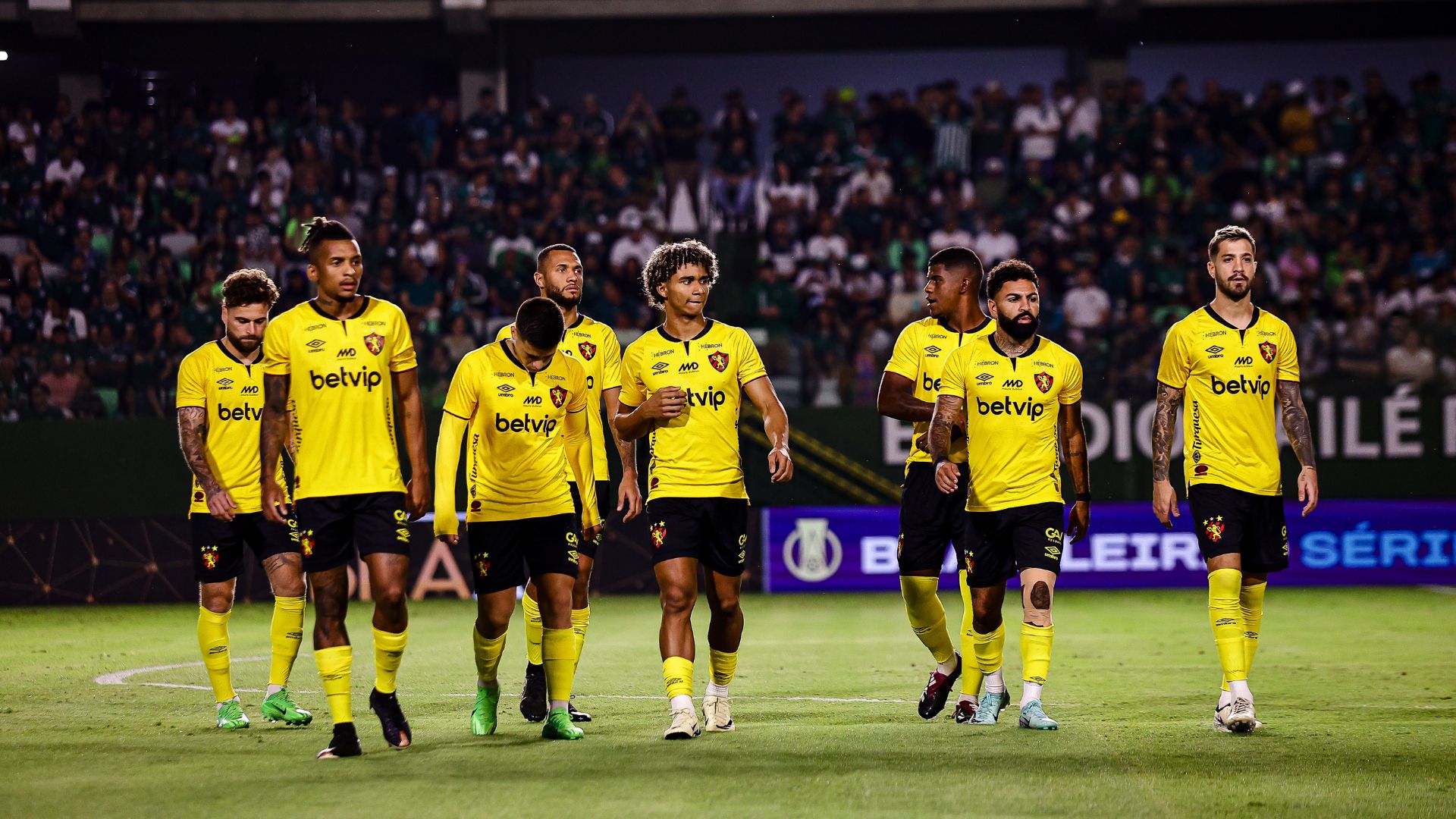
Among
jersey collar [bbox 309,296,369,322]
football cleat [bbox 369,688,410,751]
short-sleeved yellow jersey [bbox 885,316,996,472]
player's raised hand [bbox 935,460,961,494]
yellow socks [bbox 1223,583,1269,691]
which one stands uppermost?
jersey collar [bbox 309,296,369,322]

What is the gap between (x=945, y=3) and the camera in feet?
82.7

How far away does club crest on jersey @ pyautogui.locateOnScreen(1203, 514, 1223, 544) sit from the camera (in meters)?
8.02

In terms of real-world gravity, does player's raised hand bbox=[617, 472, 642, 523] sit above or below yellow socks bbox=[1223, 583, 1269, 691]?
above

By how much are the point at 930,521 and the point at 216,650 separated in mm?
3737

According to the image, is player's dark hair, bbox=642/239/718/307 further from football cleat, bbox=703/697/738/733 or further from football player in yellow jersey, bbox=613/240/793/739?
football cleat, bbox=703/697/738/733

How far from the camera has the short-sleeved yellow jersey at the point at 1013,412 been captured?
26.0ft

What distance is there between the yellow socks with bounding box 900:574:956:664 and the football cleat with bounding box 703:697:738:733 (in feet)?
3.96

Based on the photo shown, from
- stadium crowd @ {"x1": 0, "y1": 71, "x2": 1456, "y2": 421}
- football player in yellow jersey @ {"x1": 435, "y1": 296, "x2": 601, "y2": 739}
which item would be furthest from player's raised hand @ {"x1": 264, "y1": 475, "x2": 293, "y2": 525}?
stadium crowd @ {"x1": 0, "y1": 71, "x2": 1456, "y2": 421}

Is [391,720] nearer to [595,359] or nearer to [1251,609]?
[595,359]

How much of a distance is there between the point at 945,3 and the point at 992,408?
18446 mm

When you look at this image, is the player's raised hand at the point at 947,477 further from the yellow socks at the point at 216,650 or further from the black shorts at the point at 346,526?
the yellow socks at the point at 216,650

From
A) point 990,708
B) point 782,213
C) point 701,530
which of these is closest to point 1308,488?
point 990,708

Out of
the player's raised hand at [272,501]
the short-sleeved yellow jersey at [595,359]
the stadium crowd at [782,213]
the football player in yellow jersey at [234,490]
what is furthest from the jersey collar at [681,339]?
the stadium crowd at [782,213]

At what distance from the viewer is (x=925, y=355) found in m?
8.70
